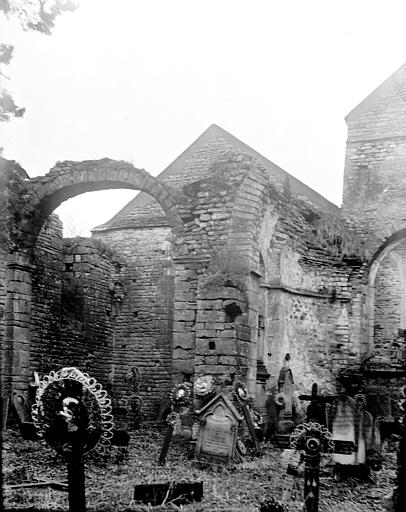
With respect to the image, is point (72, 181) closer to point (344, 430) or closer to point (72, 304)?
point (72, 304)

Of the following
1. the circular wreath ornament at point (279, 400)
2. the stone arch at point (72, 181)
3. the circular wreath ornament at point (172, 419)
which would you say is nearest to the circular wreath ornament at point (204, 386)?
the circular wreath ornament at point (172, 419)

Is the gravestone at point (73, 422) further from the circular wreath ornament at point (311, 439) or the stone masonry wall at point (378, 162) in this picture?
the stone masonry wall at point (378, 162)

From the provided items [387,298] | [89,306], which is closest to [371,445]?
[89,306]

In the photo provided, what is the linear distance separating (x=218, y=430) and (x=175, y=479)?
1.40 meters

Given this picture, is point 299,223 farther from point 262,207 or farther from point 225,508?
point 225,508

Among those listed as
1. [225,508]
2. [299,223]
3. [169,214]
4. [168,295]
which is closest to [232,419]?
[225,508]

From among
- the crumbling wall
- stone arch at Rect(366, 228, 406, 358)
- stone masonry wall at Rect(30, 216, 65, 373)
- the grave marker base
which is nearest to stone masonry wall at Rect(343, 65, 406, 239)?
stone arch at Rect(366, 228, 406, 358)

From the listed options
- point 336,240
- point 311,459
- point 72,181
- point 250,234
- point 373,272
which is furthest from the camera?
point 373,272

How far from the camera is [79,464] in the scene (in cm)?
597

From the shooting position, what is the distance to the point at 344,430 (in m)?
8.78

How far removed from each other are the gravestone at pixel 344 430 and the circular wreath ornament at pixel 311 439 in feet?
1.60

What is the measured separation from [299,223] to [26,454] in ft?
28.8

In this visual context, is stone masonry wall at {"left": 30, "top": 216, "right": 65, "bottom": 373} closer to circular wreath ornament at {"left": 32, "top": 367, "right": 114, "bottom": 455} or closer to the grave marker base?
the grave marker base

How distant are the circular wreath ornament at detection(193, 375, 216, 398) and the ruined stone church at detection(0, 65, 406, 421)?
236 mm
